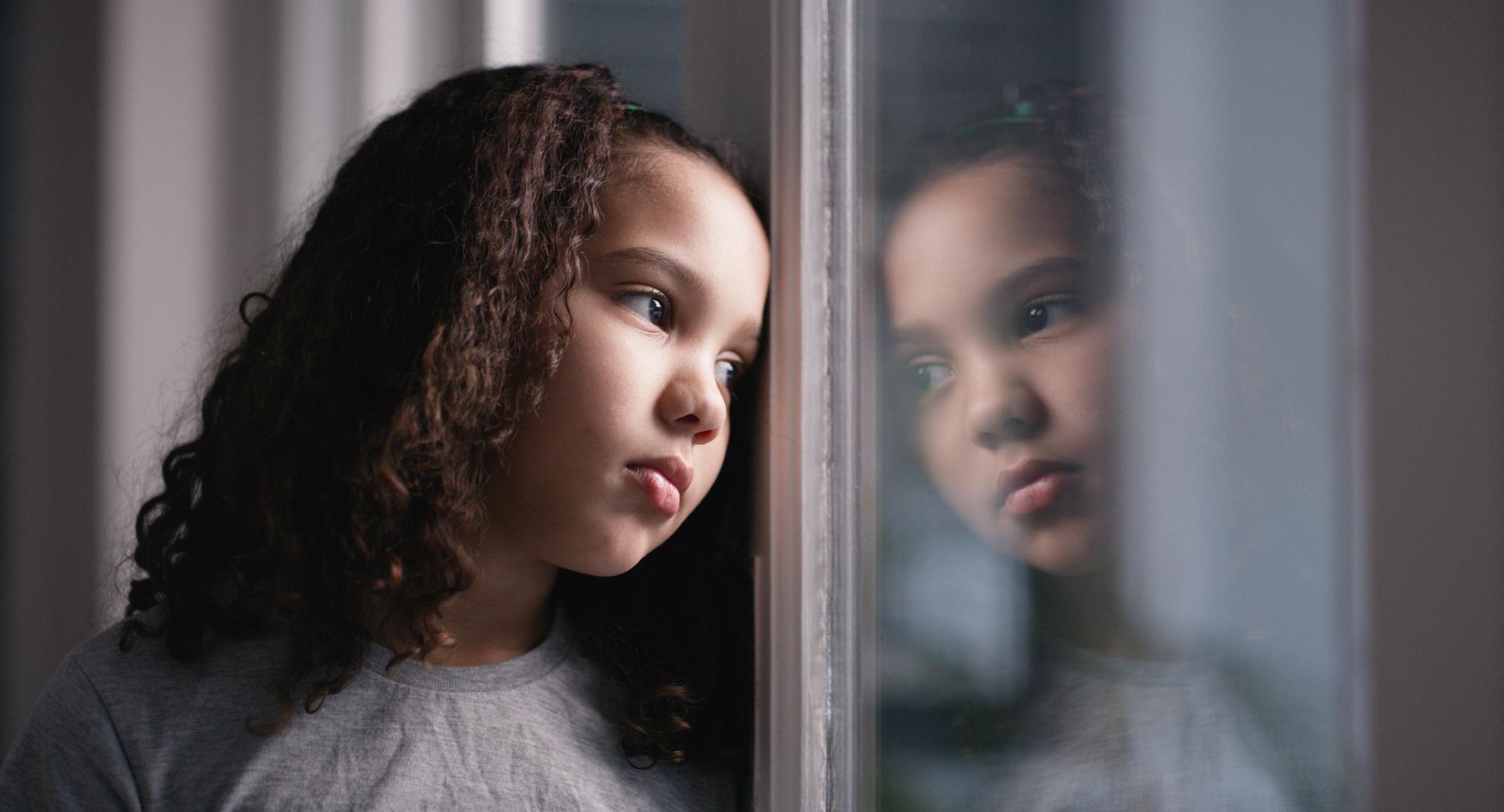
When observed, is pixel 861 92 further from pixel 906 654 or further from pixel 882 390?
pixel 906 654

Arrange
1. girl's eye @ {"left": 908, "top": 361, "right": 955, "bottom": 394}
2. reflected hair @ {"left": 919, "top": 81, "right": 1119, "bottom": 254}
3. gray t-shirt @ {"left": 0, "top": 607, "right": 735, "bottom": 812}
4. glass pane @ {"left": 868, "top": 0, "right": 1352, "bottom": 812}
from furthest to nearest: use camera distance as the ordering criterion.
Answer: gray t-shirt @ {"left": 0, "top": 607, "right": 735, "bottom": 812} → girl's eye @ {"left": 908, "top": 361, "right": 955, "bottom": 394} → reflected hair @ {"left": 919, "top": 81, "right": 1119, "bottom": 254} → glass pane @ {"left": 868, "top": 0, "right": 1352, "bottom": 812}

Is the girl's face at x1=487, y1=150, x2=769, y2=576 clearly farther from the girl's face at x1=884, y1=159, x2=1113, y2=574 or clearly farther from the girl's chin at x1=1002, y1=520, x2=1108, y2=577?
the girl's chin at x1=1002, y1=520, x2=1108, y2=577

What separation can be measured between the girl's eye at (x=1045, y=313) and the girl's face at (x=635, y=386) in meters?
0.27

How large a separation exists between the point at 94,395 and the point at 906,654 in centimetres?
94

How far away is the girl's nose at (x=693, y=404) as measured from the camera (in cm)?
66

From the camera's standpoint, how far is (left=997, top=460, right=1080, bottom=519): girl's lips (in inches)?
16.3

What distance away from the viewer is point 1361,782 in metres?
0.25

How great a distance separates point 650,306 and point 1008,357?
282mm

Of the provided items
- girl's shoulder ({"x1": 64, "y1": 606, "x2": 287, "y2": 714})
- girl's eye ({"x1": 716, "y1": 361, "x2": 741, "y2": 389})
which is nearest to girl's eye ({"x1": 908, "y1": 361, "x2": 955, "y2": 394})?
girl's eye ({"x1": 716, "y1": 361, "x2": 741, "y2": 389})

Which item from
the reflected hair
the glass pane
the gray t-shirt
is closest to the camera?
the glass pane

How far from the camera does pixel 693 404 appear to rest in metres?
0.66

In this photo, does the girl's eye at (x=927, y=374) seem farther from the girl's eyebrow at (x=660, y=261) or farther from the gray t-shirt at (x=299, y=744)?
the gray t-shirt at (x=299, y=744)

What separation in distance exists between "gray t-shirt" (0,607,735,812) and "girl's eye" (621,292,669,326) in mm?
270

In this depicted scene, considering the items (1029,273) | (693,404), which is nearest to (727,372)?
(693,404)
